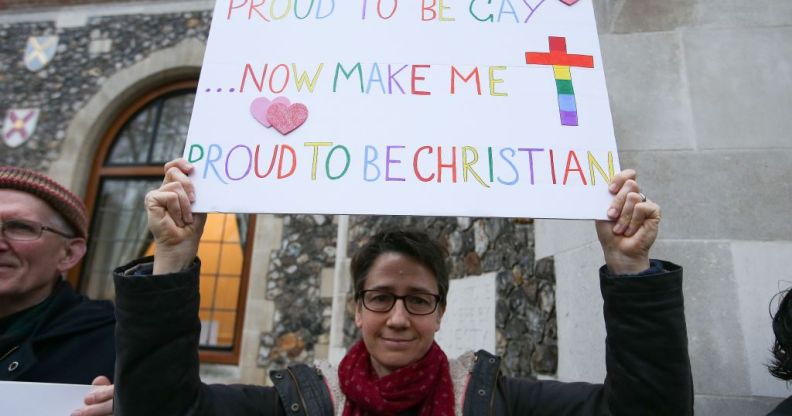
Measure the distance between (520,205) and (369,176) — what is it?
0.34 metres

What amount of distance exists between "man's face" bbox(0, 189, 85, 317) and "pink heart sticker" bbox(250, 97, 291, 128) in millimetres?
837

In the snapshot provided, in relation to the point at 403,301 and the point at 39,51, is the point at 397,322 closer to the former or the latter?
the point at 403,301

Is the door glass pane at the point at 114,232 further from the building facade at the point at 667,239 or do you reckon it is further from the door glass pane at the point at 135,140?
the building facade at the point at 667,239

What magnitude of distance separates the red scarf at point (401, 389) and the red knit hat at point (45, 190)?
1.03 m

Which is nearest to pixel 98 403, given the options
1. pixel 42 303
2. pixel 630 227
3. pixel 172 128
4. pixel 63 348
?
pixel 63 348

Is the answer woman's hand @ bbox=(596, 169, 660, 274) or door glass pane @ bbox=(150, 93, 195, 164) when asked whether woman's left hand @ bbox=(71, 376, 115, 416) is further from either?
door glass pane @ bbox=(150, 93, 195, 164)

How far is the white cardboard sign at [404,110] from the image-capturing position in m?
1.06

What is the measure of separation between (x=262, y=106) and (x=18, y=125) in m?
6.21

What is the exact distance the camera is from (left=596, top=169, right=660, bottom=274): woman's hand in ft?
3.32

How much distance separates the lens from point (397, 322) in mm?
1170

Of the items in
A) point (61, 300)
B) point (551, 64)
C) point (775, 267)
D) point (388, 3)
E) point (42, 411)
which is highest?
point (388, 3)

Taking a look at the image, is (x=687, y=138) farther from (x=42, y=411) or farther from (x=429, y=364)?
(x=42, y=411)

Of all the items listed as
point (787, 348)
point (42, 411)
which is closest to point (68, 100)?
point (42, 411)

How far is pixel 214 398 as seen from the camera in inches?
43.0
